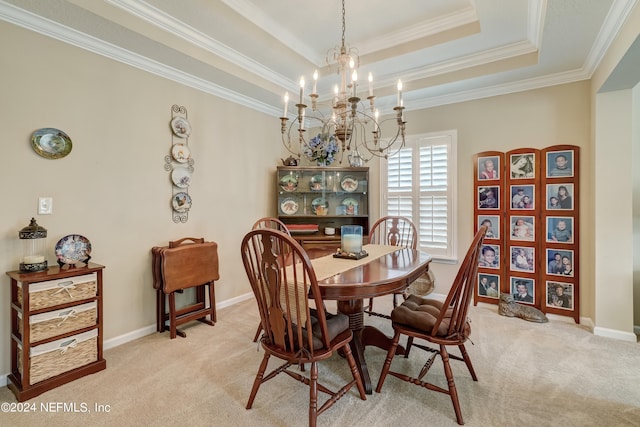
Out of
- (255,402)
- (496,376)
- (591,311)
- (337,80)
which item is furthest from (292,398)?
(337,80)

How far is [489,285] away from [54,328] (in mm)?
3928

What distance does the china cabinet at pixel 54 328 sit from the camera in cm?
190

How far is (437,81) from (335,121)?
5.78 feet

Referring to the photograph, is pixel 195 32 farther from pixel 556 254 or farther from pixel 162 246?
pixel 556 254

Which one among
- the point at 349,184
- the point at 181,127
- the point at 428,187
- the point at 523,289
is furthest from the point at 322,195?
the point at 523,289

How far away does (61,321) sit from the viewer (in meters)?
2.02

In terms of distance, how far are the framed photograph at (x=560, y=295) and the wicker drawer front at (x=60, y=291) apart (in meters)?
4.09

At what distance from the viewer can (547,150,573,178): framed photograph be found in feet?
10.0

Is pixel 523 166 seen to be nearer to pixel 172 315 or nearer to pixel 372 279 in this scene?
pixel 372 279

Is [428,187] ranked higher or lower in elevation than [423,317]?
higher

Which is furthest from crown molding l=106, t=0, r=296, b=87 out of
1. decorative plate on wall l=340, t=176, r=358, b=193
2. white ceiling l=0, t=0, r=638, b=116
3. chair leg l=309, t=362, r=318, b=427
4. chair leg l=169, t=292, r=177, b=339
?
chair leg l=309, t=362, r=318, b=427

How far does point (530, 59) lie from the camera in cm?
288

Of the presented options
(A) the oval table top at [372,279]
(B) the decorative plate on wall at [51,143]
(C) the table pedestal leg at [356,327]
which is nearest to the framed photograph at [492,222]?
(A) the oval table top at [372,279]

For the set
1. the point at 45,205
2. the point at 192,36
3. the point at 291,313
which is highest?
the point at 192,36
